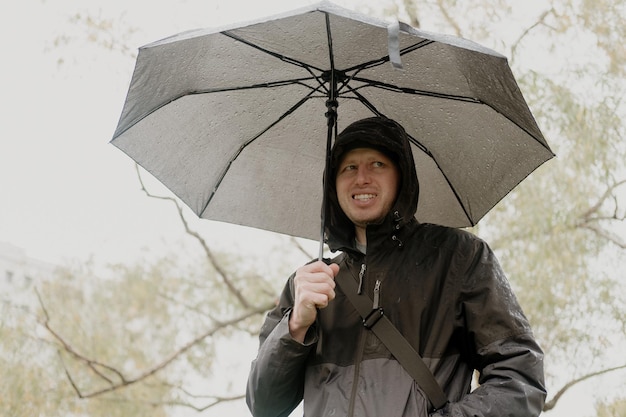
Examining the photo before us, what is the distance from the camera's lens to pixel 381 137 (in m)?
2.35

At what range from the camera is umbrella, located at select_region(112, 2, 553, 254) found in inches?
93.5

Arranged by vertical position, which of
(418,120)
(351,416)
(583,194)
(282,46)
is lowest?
(351,416)

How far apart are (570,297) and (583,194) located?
2.65ft

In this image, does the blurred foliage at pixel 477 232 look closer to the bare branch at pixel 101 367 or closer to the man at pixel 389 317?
the bare branch at pixel 101 367

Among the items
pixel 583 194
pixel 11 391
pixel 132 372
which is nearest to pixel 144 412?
pixel 132 372

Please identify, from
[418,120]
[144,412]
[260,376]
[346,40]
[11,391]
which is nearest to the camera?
[260,376]

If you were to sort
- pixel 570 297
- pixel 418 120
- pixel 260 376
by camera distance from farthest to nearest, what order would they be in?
pixel 570 297 → pixel 418 120 → pixel 260 376

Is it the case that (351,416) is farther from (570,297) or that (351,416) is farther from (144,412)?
(144,412)

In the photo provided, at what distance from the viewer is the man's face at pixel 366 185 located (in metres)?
2.30

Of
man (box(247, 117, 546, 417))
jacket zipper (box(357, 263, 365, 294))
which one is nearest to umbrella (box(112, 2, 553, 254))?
man (box(247, 117, 546, 417))

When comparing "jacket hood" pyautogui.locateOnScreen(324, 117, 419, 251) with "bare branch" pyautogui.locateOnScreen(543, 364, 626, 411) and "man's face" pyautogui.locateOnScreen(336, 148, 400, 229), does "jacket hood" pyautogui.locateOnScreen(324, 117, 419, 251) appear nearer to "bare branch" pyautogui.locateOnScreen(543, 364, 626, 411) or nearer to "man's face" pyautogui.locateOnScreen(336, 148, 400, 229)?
"man's face" pyautogui.locateOnScreen(336, 148, 400, 229)

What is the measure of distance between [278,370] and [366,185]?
0.57 m

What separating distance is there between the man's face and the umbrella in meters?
0.11

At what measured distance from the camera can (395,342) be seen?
2.03 m
